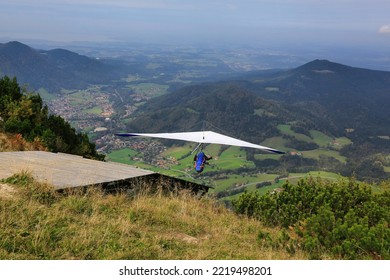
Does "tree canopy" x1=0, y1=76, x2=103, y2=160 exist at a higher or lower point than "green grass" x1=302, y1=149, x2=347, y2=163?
higher

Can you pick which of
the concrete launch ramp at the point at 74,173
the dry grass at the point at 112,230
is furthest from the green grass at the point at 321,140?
the dry grass at the point at 112,230

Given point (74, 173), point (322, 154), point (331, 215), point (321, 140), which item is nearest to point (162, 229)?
point (74, 173)

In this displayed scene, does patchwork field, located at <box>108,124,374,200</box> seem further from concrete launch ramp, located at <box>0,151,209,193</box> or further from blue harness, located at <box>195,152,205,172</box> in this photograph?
concrete launch ramp, located at <box>0,151,209,193</box>

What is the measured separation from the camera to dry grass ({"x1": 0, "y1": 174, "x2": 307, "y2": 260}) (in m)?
6.02

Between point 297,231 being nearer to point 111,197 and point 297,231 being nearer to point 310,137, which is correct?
point 111,197

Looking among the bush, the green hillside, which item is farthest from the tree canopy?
the bush

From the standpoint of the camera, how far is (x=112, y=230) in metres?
7.21

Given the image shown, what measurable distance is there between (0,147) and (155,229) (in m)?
11.1

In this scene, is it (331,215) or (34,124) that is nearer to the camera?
(331,215)

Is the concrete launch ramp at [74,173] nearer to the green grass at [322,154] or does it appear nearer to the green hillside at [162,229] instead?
the green hillside at [162,229]

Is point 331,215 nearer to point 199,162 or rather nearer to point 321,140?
point 199,162

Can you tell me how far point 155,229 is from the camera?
8320 millimetres

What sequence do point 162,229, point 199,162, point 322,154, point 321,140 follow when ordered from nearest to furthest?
point 162,229, point 199,162, point 322,154, point 321,140
